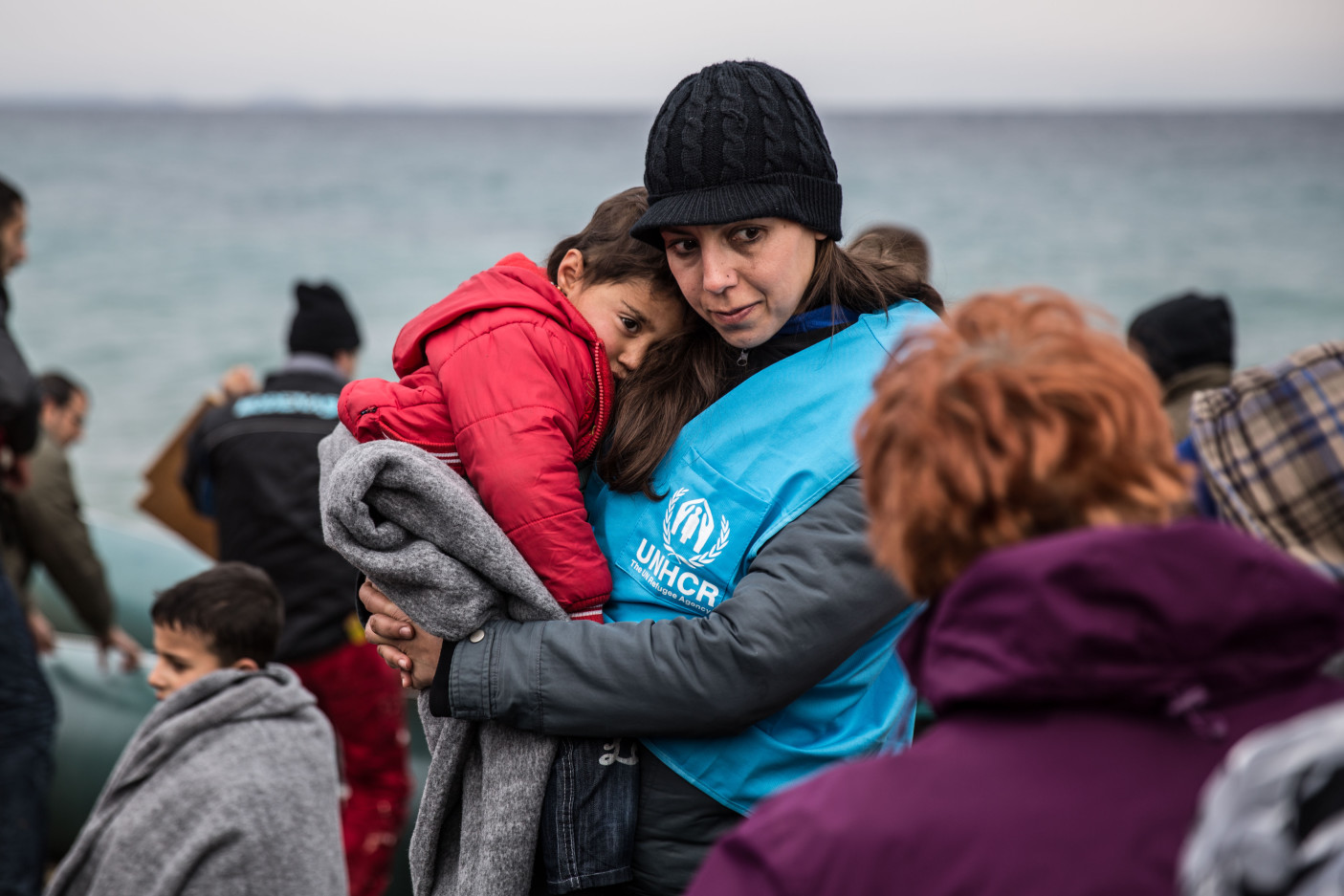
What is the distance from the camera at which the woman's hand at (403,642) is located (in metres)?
1.75

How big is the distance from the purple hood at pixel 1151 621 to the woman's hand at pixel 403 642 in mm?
1047

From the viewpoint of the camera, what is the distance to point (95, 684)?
4.58 m

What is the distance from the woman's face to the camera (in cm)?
172

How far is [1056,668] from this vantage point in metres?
0.87

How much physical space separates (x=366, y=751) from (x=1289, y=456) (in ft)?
11.1

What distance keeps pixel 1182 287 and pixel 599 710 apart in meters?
21.2

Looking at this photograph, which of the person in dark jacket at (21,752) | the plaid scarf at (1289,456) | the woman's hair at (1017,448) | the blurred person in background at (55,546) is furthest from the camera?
the blurred person in background at (55,546)

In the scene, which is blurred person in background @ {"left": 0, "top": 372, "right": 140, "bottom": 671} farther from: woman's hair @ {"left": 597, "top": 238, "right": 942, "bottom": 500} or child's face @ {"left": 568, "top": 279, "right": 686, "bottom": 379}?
woman's hair @ {"left": 597, "top": 238, "right": 942, "bottom": 500}

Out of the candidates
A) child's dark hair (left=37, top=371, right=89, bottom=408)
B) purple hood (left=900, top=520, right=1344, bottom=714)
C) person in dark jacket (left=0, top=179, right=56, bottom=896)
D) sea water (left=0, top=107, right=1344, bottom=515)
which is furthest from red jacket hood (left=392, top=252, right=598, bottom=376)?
child's dark hair (left=37, top=371, right=89, bottom=408)

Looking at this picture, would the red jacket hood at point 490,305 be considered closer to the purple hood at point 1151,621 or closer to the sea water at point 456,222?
the purple hood at point 1151,621

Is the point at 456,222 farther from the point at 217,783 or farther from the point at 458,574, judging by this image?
the point at 458,574

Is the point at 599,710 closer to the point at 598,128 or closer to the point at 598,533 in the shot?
the point at 598,533

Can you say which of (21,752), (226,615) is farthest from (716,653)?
(21,752)

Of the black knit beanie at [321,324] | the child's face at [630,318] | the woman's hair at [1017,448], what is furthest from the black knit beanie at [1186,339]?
the woman's hair at [1017,448]
